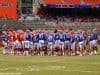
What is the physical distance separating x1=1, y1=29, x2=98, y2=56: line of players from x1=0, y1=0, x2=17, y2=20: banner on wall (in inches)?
992

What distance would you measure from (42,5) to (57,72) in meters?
40.7

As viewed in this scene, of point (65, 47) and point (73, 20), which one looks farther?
point (73, 20)

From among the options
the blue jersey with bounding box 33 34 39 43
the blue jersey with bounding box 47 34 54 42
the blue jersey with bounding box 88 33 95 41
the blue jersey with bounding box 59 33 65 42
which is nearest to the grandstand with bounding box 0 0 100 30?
the blue jersey with bounding box 88 33 95 41

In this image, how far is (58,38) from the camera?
34188mm

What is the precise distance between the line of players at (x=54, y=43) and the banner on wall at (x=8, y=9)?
25188 mm

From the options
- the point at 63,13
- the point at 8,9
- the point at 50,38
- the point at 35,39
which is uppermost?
the point at 50,38

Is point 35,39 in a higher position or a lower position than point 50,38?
lower

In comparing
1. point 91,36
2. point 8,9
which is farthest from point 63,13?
point 91,36

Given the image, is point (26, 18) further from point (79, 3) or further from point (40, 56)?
point (40, 56)

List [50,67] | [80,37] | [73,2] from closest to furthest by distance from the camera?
[50,67]
[80,37]
[73,2]

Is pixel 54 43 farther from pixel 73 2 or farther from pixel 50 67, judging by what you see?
pixel 73 2

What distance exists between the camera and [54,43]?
3434 centimetres

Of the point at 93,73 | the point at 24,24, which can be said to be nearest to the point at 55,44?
the point at 93,73

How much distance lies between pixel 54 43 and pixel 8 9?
27.6 m
